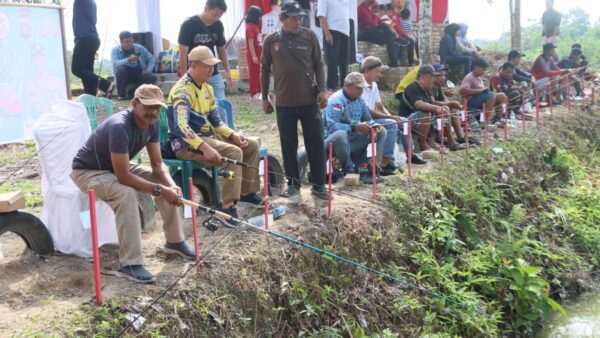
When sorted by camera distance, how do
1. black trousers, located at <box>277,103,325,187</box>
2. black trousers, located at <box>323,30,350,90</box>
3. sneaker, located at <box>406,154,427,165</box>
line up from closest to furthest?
1. black trousers, located at <box>277,103,325,187</box>
2. sneaker, located at <box>406,154,427,165</box>
3. black trousers, located at <box>323,30,350,90</box>

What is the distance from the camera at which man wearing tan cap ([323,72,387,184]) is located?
6156 millimetres

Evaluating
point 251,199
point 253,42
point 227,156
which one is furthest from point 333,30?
point 227,156

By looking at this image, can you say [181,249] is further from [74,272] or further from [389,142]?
[389,142]

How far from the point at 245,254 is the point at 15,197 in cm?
157

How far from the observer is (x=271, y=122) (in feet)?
29.7

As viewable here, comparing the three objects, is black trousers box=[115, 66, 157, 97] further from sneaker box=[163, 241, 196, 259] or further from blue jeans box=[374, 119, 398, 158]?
sneaker box=[163, 241, 196, 259]

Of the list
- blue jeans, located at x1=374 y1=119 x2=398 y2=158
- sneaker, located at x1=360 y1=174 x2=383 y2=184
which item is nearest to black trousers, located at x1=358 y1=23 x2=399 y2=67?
blue jeans, located at x1=374 y1=119 x2=398 y2=158

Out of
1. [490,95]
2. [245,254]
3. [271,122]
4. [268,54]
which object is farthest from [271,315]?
[490,95]

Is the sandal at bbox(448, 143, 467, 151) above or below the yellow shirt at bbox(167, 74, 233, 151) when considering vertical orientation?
below

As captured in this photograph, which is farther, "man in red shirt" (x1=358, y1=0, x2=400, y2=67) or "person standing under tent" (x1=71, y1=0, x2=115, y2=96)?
"man in red shirt" (x1=358, y1=0, x2=400, y2=67)

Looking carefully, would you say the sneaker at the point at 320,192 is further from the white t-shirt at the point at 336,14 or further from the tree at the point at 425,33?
the tree at the point at 425,33

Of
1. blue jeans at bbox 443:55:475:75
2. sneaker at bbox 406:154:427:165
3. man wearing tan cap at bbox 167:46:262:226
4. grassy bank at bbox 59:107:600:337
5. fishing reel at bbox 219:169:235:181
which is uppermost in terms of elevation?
blue jeans at bbox 443:55:475:75

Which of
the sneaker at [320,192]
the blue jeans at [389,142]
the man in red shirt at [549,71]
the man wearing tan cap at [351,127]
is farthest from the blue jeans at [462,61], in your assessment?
the sneaker at [320,192]

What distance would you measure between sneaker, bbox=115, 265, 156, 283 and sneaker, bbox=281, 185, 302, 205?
6.31 feet
